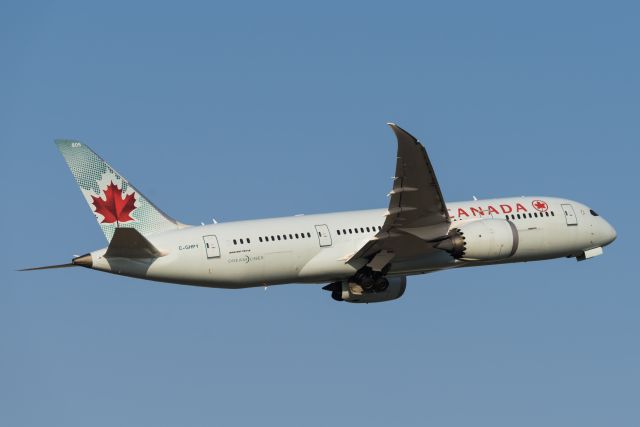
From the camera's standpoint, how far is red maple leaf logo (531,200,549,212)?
191ft

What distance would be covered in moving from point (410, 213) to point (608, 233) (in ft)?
45.9

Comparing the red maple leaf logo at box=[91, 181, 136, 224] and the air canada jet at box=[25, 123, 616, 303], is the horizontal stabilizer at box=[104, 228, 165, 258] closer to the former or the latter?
the air canada jet at box=[25, 123, 616, 303]

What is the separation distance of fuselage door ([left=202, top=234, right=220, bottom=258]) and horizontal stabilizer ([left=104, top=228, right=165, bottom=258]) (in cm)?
196

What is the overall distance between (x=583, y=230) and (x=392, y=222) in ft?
39.8

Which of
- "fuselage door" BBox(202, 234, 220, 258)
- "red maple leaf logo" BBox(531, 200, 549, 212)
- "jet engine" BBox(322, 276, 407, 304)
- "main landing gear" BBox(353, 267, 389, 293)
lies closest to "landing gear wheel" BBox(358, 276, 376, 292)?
"main landing gear" BBox(353, 267, 389, 293)

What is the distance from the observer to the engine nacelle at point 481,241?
175ft

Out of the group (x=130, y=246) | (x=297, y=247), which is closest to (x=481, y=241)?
(x=297, y=247)

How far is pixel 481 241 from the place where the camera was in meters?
53.5

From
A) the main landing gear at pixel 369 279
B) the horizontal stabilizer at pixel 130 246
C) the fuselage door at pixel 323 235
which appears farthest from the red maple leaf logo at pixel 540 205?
the horizontal stabilizer at pixel 130 246

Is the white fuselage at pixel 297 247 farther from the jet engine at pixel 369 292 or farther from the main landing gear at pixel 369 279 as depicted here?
the jet engine at pixel 369 292

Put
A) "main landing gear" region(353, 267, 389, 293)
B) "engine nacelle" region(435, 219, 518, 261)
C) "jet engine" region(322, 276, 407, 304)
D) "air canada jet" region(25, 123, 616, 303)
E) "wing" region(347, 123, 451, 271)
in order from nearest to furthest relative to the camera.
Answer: "wing" region(347, 123, 451, 271)
"air canada jet" region(25, 123, 616, 303)
"engine nacelle" region(435, 219, 518, 261)
"main landing gear" region(353, 267, 389, 293)
"jet engine" region(322, 276, 407, 304)

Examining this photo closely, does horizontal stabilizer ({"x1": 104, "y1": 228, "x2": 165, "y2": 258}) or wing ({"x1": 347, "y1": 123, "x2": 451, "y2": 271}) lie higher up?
wing ({"x1": 347, "y1": 123, "x2": 451, "y2": 271})

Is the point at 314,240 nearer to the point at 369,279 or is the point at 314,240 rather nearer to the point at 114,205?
the point at 369,279

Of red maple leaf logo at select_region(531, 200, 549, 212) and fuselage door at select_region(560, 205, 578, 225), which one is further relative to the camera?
fuselage door at select_region(560, 205, 578, 225)
